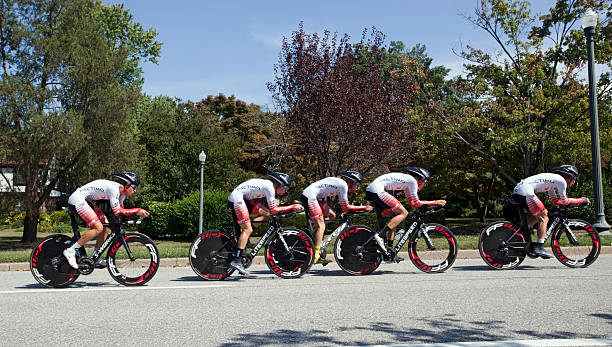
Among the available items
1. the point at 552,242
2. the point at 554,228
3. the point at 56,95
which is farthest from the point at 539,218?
the point at 56,95

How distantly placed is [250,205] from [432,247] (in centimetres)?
315

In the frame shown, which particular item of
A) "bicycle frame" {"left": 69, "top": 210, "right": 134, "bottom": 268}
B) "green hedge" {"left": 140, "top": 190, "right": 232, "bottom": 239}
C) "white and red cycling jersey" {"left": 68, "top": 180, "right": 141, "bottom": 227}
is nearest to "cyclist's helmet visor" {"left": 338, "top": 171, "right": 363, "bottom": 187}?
"white and red cycling jersey" {"left": 68, "top": 180, "right": 141, "bottom": 227}

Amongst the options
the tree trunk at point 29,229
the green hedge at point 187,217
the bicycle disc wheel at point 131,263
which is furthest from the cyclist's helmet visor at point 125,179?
the tree trunk at point 29,229

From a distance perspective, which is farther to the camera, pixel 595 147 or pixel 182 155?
pixel 182 155

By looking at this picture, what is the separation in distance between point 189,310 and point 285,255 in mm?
2900

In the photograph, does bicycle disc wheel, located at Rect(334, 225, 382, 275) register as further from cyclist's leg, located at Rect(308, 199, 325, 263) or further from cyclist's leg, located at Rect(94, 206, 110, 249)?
cyclist's leg, located at Rect(94, 206, 110, 249)

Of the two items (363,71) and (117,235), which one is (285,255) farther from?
(363,71)

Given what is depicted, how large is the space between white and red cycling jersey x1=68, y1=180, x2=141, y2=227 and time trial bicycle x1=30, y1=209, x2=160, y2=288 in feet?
0.47

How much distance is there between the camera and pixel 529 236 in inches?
381

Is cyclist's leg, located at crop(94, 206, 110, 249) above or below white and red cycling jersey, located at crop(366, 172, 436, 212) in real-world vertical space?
below

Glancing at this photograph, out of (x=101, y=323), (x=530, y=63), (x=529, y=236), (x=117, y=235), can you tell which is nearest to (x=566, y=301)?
(x=529, y=236)

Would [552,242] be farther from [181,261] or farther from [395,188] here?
[181,261]

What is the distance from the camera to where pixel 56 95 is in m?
25.5

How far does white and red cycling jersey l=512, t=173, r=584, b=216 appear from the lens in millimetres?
9508
